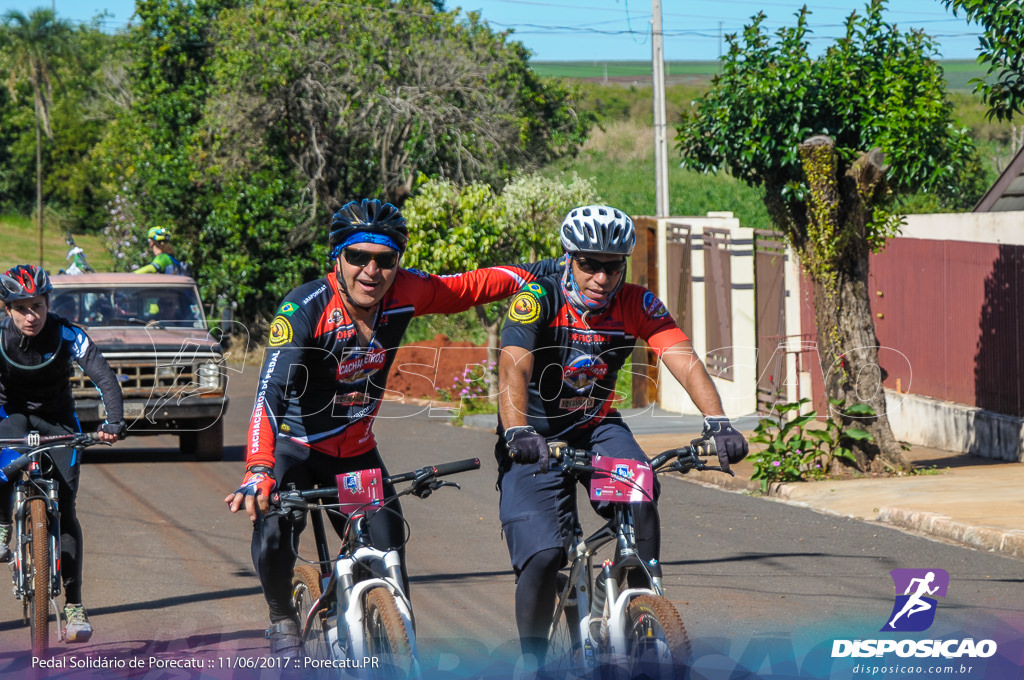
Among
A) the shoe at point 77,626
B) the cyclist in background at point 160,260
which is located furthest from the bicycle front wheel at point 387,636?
the cyclist in background at point 160,260

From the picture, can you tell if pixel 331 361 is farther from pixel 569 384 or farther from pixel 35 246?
pixel 35 246

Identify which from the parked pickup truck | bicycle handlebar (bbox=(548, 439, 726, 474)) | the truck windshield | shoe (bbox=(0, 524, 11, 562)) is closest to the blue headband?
bicycle handlebar (bbox=(548, 439, 726, 474))

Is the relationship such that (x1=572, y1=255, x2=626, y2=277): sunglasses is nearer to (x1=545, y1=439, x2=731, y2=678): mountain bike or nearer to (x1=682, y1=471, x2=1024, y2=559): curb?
(x1=545, y1=439, x2=731, y2=678): mountain bike

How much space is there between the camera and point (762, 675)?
5699 millimetres

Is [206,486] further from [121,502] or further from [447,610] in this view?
[447,610]

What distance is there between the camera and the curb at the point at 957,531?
9.05m

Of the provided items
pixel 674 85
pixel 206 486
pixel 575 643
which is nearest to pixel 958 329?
pixel 206 486

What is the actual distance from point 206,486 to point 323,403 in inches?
318

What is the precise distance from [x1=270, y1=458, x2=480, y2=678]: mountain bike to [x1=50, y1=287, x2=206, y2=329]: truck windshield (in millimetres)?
10472

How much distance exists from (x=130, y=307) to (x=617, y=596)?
1186 cm

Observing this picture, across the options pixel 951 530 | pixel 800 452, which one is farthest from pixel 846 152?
pixel 951 530

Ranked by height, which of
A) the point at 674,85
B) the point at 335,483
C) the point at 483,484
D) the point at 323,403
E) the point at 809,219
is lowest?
the point at 483,484

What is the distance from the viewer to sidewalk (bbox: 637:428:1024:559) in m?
9.48

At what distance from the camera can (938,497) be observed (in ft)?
35.7
